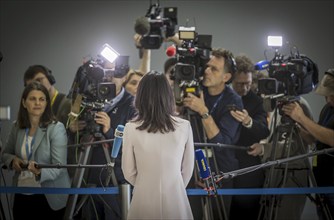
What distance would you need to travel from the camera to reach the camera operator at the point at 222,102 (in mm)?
4922

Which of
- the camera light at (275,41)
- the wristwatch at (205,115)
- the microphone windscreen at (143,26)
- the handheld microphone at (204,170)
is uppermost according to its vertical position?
the microphone windscreen at (143,26)

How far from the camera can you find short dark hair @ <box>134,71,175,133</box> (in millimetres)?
3541

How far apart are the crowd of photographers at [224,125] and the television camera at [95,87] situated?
0.02 m

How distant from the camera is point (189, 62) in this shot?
15.8 feet

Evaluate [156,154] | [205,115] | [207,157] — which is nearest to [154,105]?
[156,154]

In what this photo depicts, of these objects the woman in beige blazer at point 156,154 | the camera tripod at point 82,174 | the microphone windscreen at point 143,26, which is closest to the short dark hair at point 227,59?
the microphone windscreen at point 143,26

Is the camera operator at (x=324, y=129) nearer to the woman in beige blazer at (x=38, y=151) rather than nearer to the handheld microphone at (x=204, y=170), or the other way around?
the handheld microphone at (x=204, y=170)

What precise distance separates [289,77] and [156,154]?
1.77m

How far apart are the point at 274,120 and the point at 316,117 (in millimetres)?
1142

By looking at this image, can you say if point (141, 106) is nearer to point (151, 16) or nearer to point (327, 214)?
point (151, 16)

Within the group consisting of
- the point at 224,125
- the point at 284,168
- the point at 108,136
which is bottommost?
the point at 284,168

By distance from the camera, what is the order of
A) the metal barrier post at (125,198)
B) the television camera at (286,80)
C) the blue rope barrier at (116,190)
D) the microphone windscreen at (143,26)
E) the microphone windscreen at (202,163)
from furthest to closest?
the microphone windscreen at (143,26)
the television camera at (286,80)
the blue rope barrier at (116,190)
the metal barrier post at (125,198)
the microphone windscreen at (202,163)

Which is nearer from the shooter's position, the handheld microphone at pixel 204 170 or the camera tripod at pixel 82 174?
the handheld microphone at pixel 204 170

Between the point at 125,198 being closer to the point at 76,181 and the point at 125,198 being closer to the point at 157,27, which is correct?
the point at 76,181
